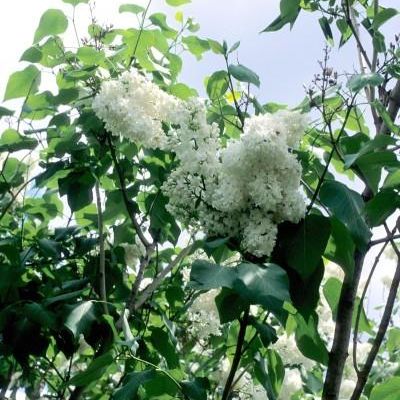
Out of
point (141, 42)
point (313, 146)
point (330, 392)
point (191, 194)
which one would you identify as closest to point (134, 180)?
point (141, 42)

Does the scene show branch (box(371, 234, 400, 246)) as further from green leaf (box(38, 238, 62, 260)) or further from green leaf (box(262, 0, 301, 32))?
green leaf (box(38, 238, 62, 260))

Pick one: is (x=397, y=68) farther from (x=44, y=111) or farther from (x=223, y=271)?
(x=44, y=111)

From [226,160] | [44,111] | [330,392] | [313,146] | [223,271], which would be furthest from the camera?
[44,111]

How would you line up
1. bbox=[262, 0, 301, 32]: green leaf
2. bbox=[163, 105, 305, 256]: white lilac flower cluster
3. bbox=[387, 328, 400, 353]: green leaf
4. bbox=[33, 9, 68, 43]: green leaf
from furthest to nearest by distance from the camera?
bbox=[387, 328, 400, 353]: green leaf, bbox=[33, 9, 68, 43]: green leaf, bbox=[262, 0, 301, 32]: green leaf, bbox=[163, 105, 305, 256]: white lilac flower cluster

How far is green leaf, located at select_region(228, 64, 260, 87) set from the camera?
1.95 meters

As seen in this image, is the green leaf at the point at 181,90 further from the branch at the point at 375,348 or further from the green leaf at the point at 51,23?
the branch at the point at 375,348

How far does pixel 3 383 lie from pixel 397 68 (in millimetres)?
1995

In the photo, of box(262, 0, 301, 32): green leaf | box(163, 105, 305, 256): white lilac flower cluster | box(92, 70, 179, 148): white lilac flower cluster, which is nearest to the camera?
box(163, 105, 305, 256): white lilac flower cluster

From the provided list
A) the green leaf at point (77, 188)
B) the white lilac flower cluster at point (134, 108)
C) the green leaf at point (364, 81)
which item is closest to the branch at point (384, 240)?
the green leaf at point (364, 81)

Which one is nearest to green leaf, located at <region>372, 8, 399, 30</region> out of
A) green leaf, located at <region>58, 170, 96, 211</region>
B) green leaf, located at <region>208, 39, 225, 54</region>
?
green leaf, located at <region>208, 39, 225, 54</region>

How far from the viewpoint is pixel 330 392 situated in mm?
1731

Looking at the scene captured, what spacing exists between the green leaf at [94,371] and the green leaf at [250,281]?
1.40 ft

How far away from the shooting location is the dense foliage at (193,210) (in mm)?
1516

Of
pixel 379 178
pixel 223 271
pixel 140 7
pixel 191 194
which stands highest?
pixel 140 7
